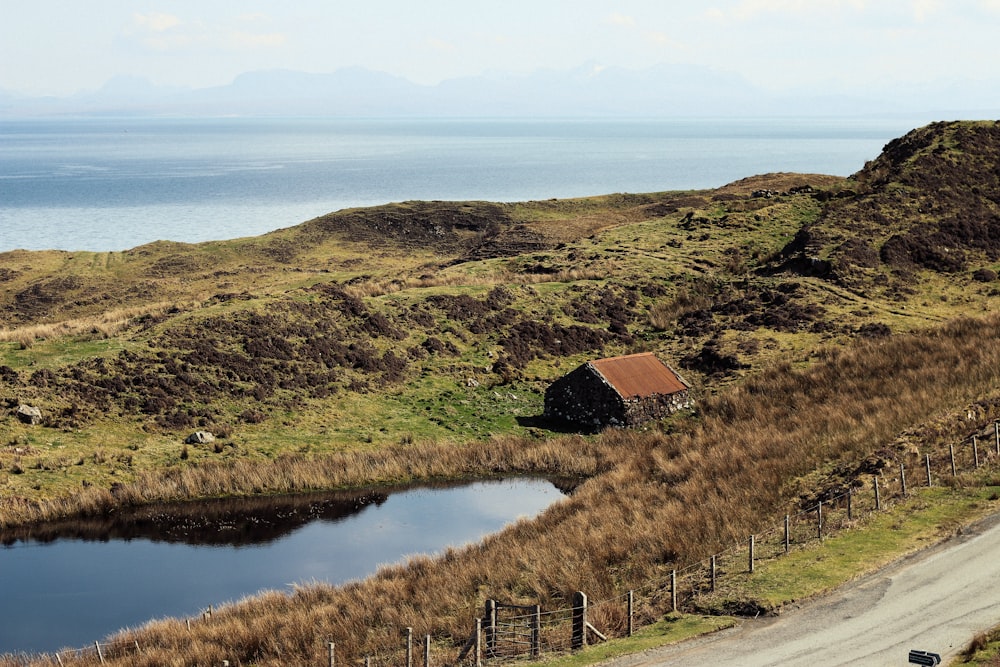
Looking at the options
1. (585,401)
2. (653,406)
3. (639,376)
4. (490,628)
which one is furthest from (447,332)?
(490,628)

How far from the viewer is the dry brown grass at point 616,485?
91.0 feet

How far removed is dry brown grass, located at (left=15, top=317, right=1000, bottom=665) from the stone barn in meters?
1.93

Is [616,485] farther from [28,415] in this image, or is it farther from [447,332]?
[28,415]

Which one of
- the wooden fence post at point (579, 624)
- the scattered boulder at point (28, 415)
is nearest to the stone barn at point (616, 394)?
the scattered boulder at point (28, 415)

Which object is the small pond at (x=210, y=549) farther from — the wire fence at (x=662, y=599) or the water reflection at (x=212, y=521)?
the wire fence at (x=662, y=599)

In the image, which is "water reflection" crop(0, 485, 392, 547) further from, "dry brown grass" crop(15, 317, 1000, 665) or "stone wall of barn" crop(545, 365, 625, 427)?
"stone wall of barn" crop(545, 365, 625, 427)

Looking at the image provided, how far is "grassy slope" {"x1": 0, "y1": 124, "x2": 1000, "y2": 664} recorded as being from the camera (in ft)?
159

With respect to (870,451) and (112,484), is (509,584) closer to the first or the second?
(870,451)

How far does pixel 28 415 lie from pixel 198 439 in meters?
8.49

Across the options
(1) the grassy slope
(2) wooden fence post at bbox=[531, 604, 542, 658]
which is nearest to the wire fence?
(2) wooden fence post at bbox=[531, 604, 542, 658]

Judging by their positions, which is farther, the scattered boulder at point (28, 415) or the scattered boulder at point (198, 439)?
the scattered boulder at point (198, 439)

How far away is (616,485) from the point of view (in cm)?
4106

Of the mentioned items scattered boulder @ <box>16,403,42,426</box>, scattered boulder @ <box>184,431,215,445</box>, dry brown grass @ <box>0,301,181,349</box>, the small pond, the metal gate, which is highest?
dry brown grass @ <box>0,301,181,349</box>

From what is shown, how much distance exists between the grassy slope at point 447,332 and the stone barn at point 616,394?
2134 mm
